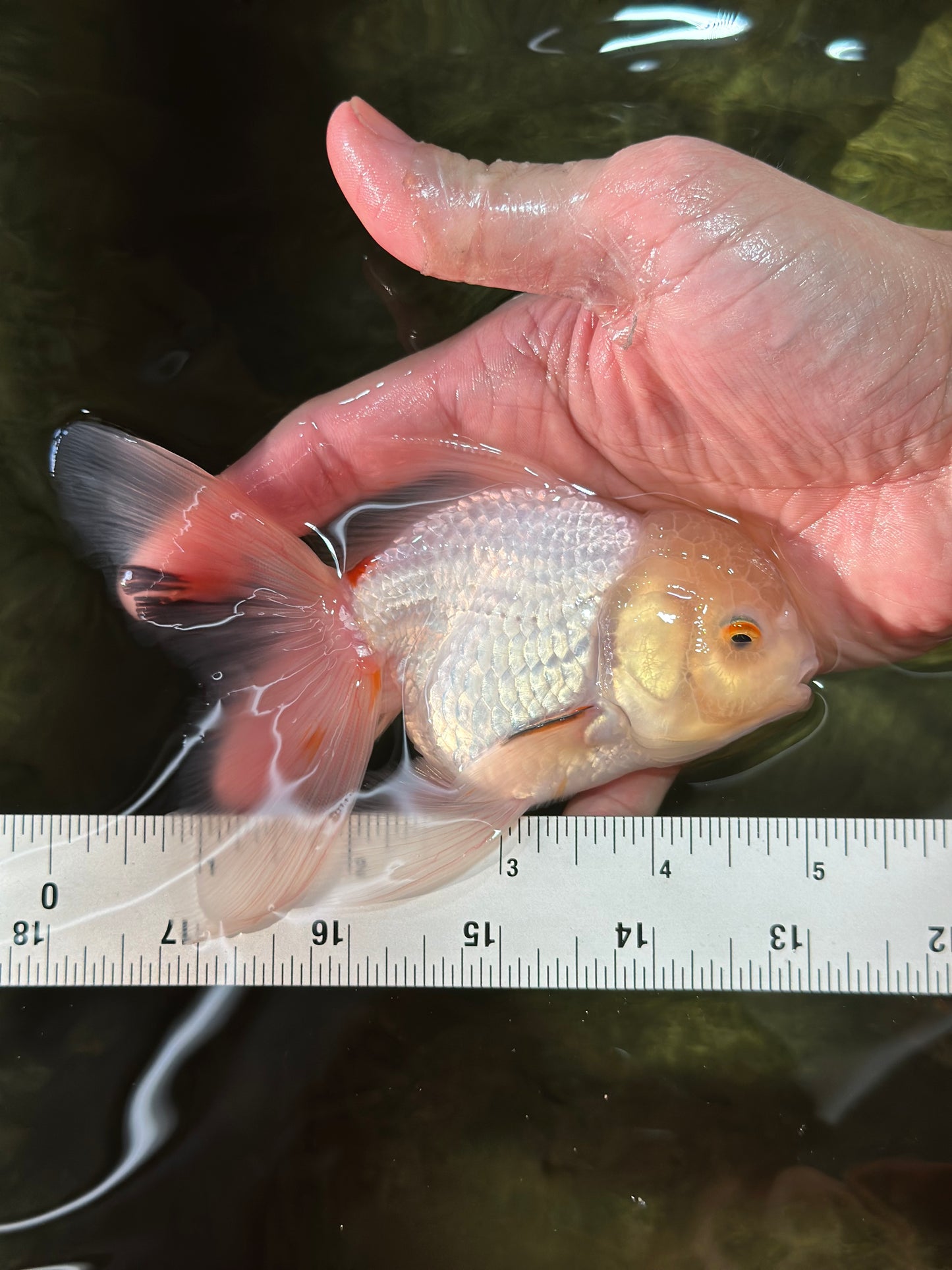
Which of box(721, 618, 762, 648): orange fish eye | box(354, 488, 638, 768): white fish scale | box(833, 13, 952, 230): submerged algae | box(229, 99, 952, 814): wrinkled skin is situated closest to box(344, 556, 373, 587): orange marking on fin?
box(354, 488, 638, 768): white fish scale

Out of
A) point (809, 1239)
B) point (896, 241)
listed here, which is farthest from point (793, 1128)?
point (896, 241)

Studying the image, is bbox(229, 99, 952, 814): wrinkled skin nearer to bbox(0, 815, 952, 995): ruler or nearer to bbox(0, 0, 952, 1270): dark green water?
Result: bbox(0, 815, 952, 995): ruler

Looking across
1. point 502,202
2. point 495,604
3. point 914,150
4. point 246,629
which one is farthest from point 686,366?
point 914,150

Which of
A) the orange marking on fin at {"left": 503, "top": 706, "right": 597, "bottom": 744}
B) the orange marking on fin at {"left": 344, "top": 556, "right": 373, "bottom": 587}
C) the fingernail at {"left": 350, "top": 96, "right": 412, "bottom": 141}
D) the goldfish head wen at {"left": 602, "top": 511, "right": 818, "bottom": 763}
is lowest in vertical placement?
the orange marking on fin at {"left": 503, "top": 706, "right": 597, "bottom": 744}

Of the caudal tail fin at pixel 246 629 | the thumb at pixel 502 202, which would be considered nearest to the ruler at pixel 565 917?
the caudal tail fin at pixel 246 629

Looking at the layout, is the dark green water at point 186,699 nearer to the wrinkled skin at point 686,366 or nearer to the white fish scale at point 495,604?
the wrinkled skin at point 686,366

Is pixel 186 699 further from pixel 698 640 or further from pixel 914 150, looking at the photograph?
→ pixel 914 150
